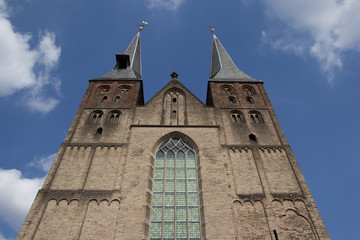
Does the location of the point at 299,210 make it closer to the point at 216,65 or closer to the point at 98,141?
→ the point at 98,141

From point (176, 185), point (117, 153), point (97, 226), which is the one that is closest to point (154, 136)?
point (117, 153)

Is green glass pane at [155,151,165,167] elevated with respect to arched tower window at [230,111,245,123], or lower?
lower

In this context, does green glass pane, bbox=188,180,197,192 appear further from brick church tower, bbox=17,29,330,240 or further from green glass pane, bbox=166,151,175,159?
green glass pane, bbox=166,151,175,159

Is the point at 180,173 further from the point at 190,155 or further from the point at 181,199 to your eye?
the point at 181,199

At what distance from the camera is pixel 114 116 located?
1634cm

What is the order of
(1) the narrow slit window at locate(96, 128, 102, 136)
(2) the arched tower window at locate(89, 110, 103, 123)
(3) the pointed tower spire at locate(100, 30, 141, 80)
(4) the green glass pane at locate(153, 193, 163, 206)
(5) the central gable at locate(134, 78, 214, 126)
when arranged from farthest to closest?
(3) the pointed tower spire at locate(100, 30, 141, 80), (2) the arched tower window at locate(89, 110, 103, 123), (5) the central gable at locate(134, 78, 214, 126), (1) the narrow slit window at locate(96, 128, 102, 136), (4) the green glass pane at locate(153, 193, 163, 206)

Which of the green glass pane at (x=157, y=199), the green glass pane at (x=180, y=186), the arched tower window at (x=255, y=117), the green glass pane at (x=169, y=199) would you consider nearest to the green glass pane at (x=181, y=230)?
the green glass pane at (x=169, y=199)

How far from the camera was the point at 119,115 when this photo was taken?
16328 mm

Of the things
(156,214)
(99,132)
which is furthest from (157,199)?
(99,132)

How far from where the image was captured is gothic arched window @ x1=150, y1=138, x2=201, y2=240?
10844 millimetres

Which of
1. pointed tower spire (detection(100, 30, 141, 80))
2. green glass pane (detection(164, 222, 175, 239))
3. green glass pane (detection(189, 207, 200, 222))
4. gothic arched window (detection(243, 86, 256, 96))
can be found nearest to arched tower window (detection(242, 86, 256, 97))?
gothic arched window (detection(243, 86, 256, 96))

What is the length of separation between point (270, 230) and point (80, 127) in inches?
439

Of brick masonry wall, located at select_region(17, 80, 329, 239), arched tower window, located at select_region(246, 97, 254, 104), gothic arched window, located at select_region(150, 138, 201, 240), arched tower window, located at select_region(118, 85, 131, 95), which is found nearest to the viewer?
brick masonry wall, located at select_region(17, 80, 329, 239)

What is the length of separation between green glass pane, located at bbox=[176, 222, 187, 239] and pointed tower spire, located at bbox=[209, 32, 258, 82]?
11812 mm
